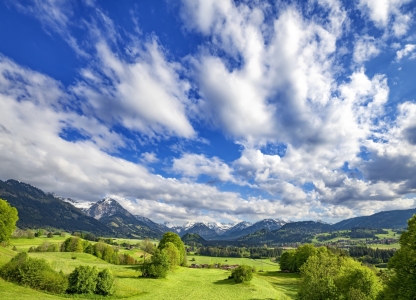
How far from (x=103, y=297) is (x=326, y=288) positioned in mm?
46497

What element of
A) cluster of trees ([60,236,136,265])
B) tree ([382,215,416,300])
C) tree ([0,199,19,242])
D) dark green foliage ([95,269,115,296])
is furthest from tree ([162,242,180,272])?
tree ([382,215,416,300])

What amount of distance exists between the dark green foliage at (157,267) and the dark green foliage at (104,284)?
2594 centimetres

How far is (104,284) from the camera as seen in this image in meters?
55.4

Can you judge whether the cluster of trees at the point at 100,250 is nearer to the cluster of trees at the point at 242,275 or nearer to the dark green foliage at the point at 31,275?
the cluster of trees at the point at 242,275

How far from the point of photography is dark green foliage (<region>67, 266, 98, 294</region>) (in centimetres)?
5300

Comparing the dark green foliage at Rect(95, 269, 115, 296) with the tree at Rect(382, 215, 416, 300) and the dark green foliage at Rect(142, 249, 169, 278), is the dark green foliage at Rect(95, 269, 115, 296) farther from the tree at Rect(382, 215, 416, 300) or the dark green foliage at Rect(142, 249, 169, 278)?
the tree at Rect(382, 215, 416, 300)

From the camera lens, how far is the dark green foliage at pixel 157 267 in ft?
265

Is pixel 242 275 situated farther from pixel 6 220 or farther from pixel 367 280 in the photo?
pixel 6 220

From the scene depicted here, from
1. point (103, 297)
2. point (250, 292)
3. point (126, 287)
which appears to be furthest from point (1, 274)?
point (250, 292)

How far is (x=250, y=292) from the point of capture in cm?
7375

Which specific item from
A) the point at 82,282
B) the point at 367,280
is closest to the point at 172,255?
the point at 82,282

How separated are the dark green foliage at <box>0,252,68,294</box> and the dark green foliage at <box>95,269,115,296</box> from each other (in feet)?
22.1

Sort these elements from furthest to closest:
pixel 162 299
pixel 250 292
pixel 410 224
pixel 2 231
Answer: pixel 2 231 → pixel 250 292 → pixel 162 299 → pixel 410 224

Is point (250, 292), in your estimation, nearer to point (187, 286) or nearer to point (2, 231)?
point (187, 286)
